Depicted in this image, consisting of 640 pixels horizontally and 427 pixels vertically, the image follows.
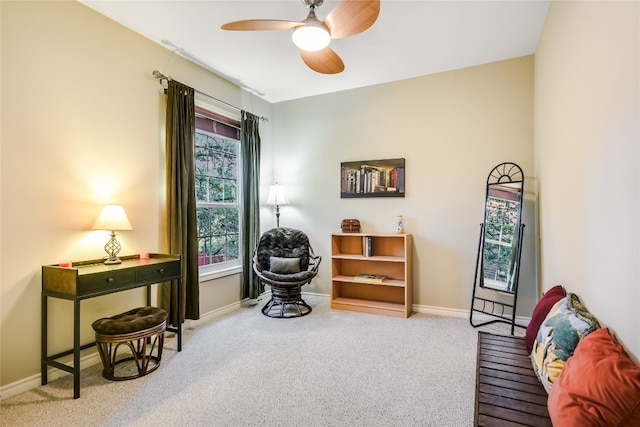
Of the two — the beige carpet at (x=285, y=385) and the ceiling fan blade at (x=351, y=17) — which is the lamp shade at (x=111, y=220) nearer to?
the beige carpet at (x=285, y=385)

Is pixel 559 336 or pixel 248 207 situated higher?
pixel 248 207

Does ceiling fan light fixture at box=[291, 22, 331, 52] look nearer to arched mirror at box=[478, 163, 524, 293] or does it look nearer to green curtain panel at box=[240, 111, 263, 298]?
green curtain panel at box=[240, 111, 263, 298]

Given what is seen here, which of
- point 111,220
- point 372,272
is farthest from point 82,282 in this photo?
point 372,272

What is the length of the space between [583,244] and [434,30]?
2209 mm

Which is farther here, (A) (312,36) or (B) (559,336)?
(A) (312,36)

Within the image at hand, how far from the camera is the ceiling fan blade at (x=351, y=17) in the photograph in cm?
202

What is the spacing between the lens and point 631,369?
106 cm

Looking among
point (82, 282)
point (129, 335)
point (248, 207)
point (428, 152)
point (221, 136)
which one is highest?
point (221, 136)

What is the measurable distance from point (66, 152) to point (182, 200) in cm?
102

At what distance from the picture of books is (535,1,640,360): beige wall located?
1792mm

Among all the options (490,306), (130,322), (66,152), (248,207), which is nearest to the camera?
(130,322)

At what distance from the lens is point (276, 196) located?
4.59 meters

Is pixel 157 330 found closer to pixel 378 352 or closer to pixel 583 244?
pixel 378 352

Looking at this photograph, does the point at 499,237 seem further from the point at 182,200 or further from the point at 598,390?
the point at 182,200
